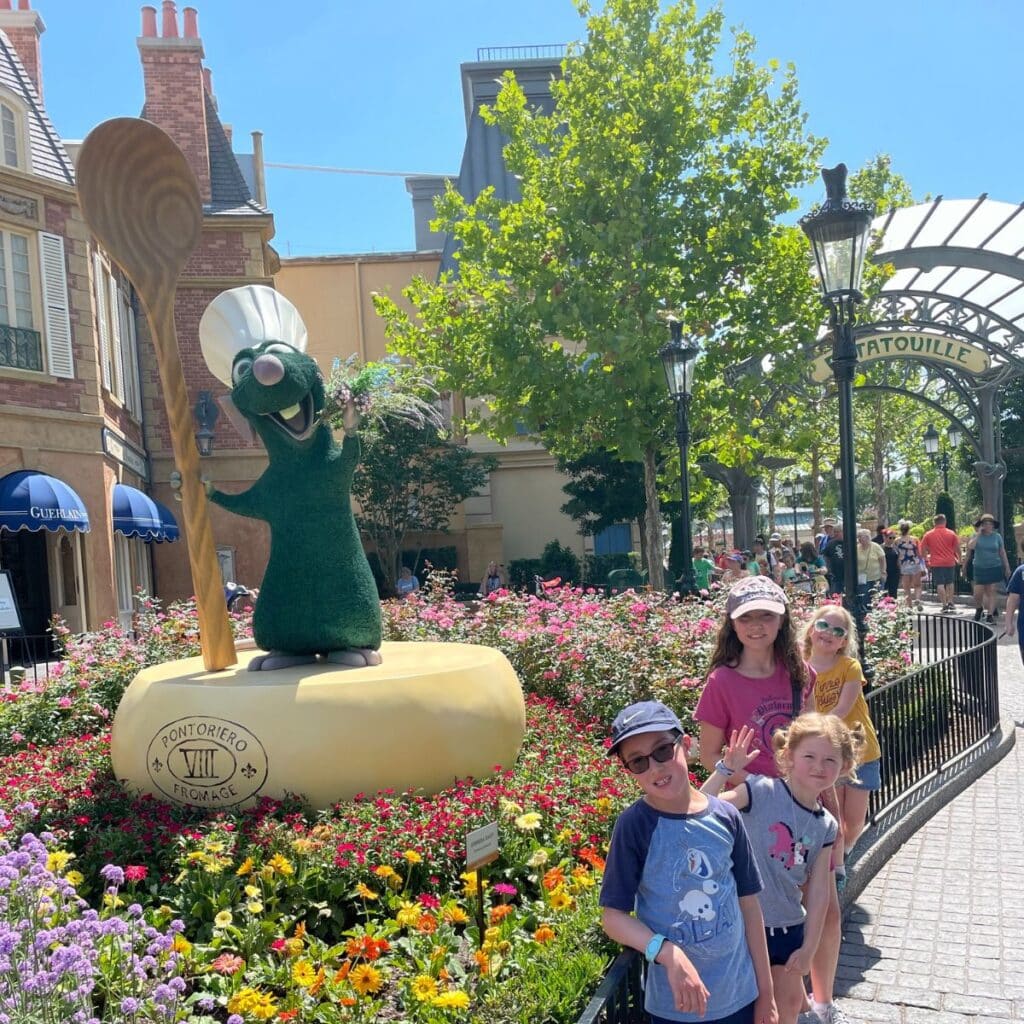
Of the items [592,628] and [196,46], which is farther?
[196,46]

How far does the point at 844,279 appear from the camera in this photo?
6.88 metres

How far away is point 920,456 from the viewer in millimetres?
41938

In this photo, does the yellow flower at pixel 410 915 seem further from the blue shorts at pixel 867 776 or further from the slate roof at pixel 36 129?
the slate roof at pixel 36 129

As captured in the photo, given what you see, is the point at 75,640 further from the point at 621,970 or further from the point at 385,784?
the point at 621,970

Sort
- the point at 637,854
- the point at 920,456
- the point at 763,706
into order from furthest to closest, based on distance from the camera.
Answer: the point at 920,456 → the point at 763,706 → the point at 637,854

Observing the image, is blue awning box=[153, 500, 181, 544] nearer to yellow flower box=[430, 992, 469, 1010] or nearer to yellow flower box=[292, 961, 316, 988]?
yellow flower box=[292, 961, 316, 988]

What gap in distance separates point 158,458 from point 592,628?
1529cm

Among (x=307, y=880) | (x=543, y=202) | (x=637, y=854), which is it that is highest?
(x=543, y=202)

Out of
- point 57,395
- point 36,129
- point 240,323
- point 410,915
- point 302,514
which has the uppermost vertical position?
point 36,129

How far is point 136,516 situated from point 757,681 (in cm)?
1553

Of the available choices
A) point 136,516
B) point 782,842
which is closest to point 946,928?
point 782,842

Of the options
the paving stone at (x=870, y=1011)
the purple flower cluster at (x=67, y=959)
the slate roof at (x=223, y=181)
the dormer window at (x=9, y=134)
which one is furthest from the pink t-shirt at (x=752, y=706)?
the slate roof at (x=223, y=181)

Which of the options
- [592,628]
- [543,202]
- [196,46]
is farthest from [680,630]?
[196,46]

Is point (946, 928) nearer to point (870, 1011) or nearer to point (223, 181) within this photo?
point (870, 1011)
